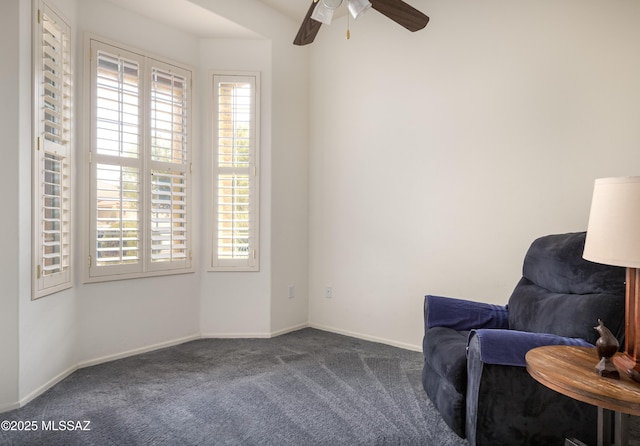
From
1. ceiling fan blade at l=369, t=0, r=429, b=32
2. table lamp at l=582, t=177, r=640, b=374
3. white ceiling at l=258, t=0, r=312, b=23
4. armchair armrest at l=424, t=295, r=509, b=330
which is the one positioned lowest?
armchair armrest at l=424, t=295, r=509, b=330

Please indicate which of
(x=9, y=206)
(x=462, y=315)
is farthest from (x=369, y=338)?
(x=9, y=206)

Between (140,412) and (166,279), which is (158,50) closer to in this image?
(166,279)

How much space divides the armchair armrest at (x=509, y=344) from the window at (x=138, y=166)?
2.59 m

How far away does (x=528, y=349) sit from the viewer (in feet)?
5.88

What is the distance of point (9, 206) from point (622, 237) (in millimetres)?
2873

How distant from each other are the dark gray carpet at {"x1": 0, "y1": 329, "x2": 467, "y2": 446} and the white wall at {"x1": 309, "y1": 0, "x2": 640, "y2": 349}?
0.74 m

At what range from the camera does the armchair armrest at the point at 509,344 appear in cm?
179

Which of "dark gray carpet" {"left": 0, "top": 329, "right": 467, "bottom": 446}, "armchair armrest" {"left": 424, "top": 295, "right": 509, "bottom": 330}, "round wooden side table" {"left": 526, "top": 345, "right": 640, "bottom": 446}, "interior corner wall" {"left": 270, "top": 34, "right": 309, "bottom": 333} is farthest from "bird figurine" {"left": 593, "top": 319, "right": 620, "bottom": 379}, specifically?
"interior corner wall" {"left": 270, "top": 34, "right": 309, "bottom": 333}

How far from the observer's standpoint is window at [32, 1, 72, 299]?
8.25 ft

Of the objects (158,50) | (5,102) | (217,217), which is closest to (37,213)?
(5,102)

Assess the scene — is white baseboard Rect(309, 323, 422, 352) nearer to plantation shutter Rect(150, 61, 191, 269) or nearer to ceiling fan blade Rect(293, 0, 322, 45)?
plantation shutter Rect(150, 61, 191, 269)

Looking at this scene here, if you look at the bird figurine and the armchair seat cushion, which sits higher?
the bird figurine

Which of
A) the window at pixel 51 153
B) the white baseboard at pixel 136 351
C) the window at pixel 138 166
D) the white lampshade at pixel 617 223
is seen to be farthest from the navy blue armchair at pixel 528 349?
the window at pixel 51 153

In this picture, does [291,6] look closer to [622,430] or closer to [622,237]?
[622,237]
